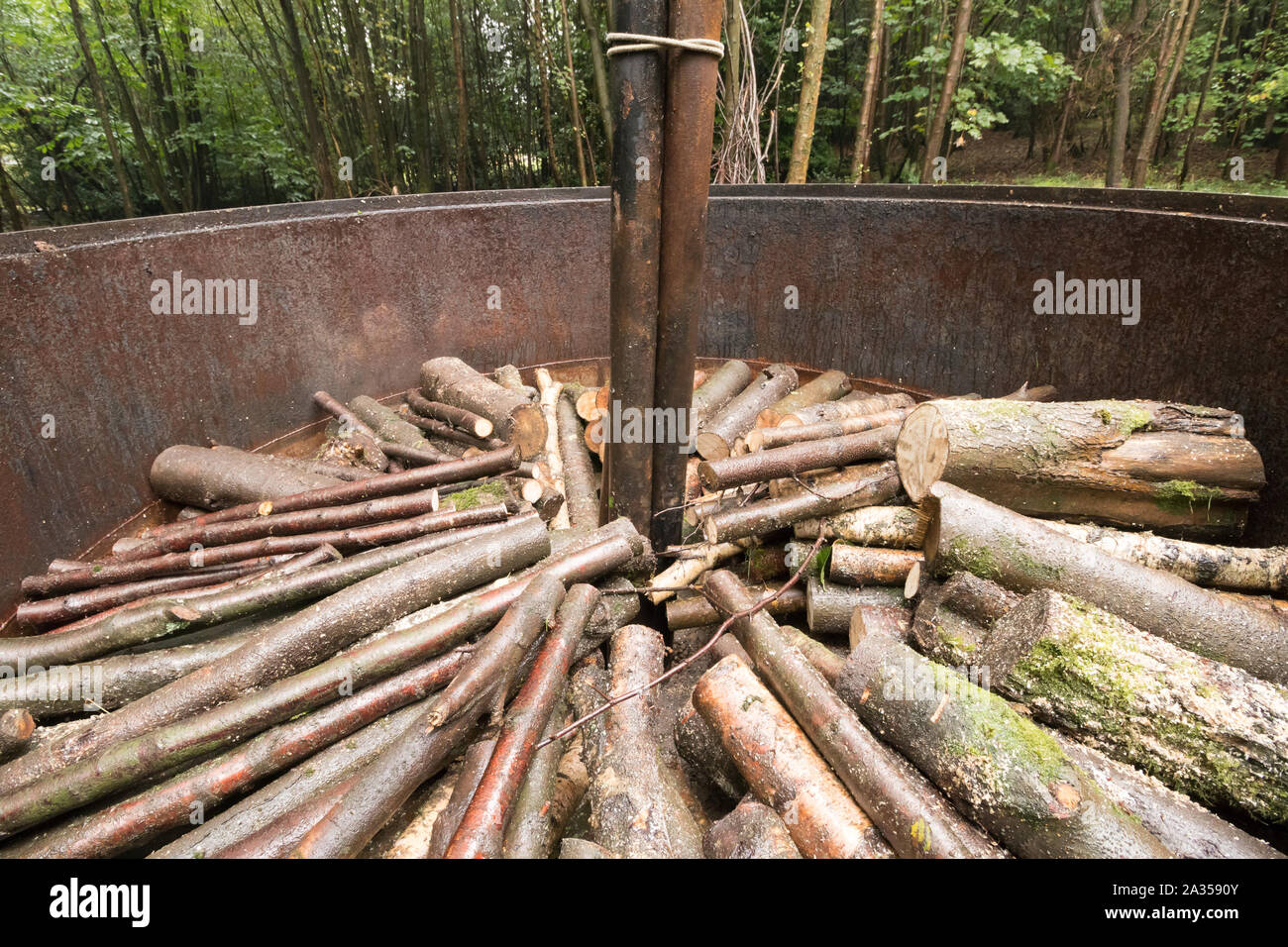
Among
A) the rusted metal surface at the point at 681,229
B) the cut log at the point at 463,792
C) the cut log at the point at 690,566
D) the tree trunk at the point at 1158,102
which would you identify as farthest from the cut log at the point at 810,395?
the tree trunk at the point at 1158,102

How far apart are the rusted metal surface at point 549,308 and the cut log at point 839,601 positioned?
2423 mm

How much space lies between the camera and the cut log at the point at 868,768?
1.87m

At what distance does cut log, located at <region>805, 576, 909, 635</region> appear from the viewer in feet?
10.8

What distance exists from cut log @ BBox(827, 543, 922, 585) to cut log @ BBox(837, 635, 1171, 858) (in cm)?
89

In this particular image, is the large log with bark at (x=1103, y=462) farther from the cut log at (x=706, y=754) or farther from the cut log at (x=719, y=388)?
the cut log at (x=719, y=388)

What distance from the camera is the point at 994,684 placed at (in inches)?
93.7

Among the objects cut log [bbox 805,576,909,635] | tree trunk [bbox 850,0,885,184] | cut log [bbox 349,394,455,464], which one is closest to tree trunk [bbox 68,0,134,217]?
cut log [bbox 349,394,455,464]

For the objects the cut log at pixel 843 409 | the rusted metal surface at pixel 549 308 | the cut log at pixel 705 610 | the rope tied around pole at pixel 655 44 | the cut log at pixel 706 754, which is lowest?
the cut log at pixel 706 754

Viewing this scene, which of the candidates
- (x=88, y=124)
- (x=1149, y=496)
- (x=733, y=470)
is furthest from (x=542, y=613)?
(x=88, y=124)

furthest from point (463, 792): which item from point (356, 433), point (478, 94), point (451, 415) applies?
point (478, 94)

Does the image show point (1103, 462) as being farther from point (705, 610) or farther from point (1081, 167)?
point (1081, 167)

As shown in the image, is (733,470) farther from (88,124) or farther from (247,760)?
(88,124)

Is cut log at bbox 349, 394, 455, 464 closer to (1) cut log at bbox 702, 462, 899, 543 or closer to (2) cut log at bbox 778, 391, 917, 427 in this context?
(1) cut log at bbox 702, 462, 899, 543
